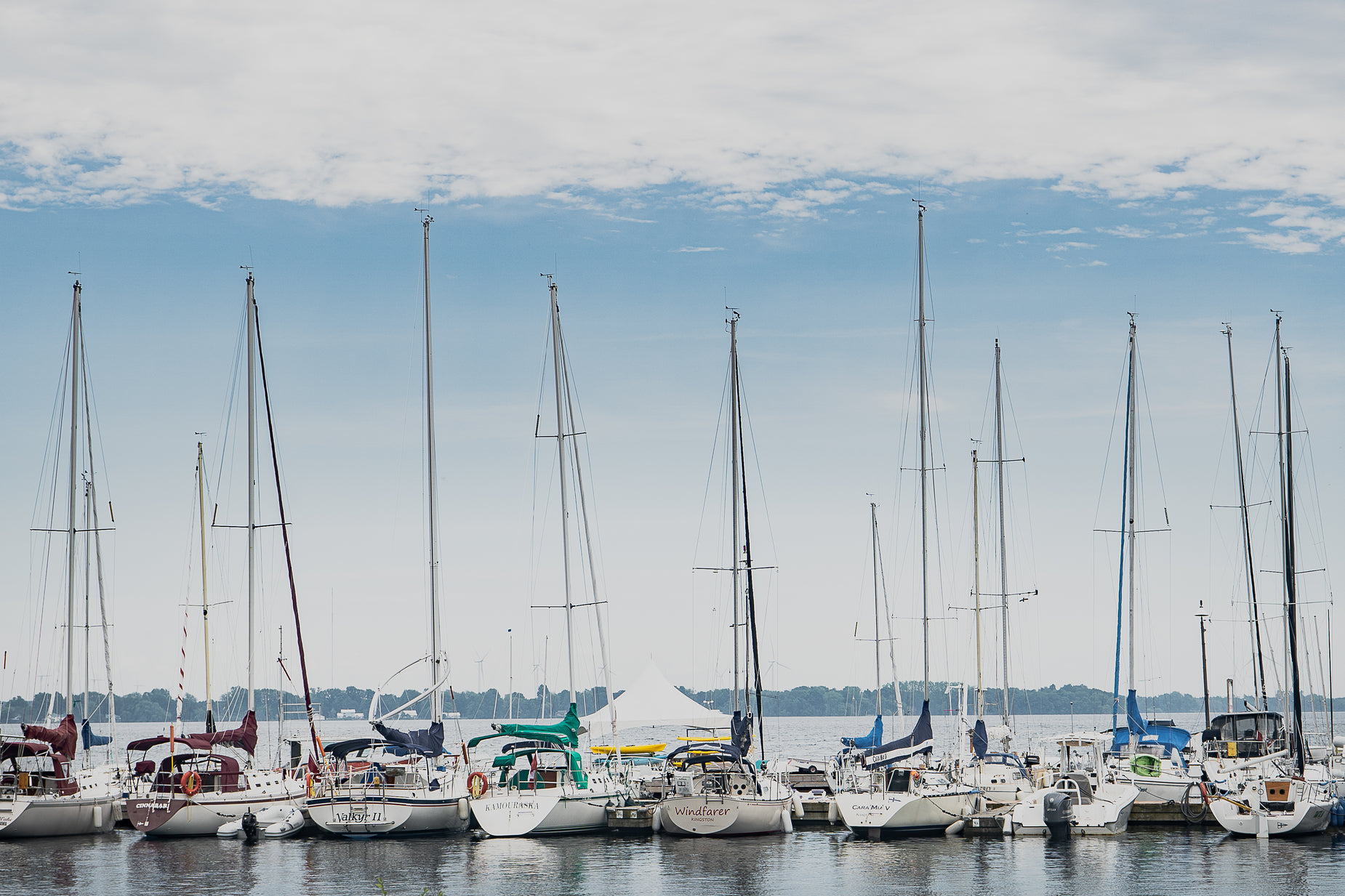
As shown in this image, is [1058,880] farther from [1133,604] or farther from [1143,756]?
[1133,604]

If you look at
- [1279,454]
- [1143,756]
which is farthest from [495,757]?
[1279,454]

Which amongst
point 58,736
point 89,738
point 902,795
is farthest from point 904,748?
point 89,738

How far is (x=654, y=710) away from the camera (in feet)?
206

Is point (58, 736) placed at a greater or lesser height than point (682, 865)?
greater

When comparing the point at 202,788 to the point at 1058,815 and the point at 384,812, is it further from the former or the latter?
the point at 1058,815

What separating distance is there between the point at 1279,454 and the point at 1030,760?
15178 millimetres

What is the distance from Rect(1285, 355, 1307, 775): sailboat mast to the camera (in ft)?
164

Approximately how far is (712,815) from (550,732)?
6130 millimetres

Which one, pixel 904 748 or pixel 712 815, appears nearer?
pixel 712 815

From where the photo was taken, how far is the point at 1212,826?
160ft

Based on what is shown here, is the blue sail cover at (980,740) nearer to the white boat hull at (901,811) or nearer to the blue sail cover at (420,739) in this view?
the white boat hull at (901,811)

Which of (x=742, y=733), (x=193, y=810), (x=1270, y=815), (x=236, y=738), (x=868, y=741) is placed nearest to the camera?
(x=1270, y=815)

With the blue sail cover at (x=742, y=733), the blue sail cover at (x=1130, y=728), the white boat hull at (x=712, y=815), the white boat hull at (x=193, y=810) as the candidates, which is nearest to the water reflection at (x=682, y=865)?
the white boat hull at (x=712, y=815)

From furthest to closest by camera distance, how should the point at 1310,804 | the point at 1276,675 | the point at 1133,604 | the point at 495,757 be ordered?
1. the point at 1276,675
2. the point at 1133,604
3. the point at 495,757
4. the point at 1310,804
